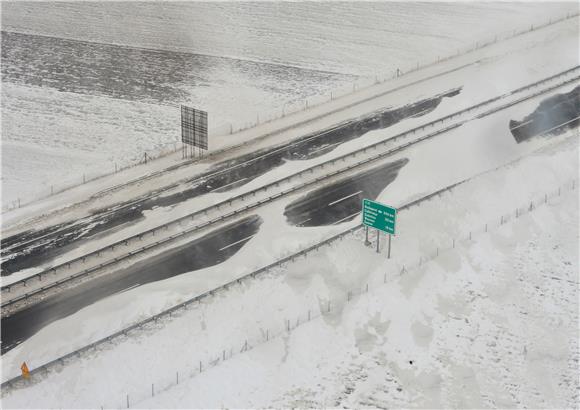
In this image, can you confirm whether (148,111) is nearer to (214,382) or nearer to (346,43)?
(346,43)

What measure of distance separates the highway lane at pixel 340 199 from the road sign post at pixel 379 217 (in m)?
3.72

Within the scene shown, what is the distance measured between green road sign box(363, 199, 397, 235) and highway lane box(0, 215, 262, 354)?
6.75m

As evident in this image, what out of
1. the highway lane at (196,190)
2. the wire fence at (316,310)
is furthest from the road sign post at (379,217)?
the highway lane at (196,190)

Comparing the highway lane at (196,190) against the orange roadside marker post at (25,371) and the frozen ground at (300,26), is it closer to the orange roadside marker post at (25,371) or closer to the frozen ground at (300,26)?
the orange roadside marker post at (25,371)

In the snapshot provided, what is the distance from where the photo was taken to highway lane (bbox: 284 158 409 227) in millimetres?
42188

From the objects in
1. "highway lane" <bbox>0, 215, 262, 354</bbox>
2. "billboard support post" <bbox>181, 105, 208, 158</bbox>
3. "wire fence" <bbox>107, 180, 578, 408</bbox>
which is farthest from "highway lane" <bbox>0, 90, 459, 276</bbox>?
"wire fence" <bbox>107, 180, 578, 408</bbox>

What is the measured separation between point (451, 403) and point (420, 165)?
20.6 meters

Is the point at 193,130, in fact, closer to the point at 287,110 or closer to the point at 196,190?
the point at 196,190

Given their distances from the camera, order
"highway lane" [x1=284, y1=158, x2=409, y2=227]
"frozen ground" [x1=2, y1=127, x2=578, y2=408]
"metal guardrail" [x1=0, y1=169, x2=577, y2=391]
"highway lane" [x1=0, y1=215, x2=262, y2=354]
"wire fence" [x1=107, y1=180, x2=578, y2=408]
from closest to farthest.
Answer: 1. "frozen ground" [x1=2, y1=127, x2=578, y2=408]
2. "wire fence" [x1=107, y1=180, x2=578, y2=408]
3. "metal guardrail" [x1=0, y1=169, x2=577, y2=391]
4. "highway lane" [x1=0, y1=215, x2=262, y2=354]
5. "highway lane" [x1=284, y1=158, x2=409, y2=227]

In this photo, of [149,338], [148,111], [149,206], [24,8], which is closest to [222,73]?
[148,111]

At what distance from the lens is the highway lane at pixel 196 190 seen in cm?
4025

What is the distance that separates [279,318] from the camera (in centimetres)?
3422

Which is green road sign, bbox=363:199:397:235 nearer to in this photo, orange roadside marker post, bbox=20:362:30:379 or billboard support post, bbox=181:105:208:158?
billboard support post, bbox=181:105:208:158

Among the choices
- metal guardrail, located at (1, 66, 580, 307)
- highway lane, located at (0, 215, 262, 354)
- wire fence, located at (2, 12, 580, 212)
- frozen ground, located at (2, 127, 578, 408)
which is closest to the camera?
frozen ground, located at (2, 127, 578, 408)
